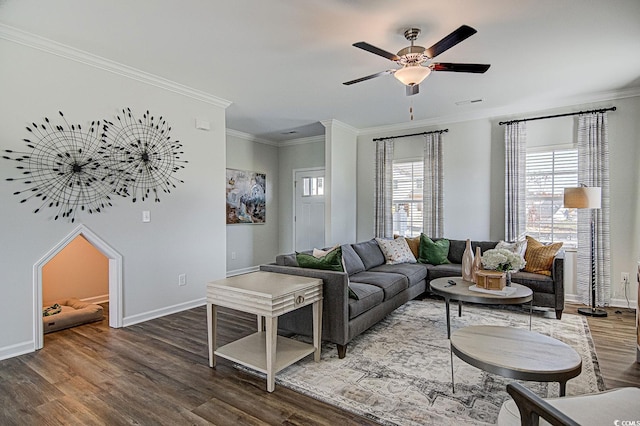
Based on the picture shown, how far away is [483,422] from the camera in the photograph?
2.01 metres

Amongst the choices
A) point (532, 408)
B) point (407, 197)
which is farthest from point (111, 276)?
point (407, 197)

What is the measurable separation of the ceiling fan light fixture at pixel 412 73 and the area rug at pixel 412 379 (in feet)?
7.80

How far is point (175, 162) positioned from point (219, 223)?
104cm

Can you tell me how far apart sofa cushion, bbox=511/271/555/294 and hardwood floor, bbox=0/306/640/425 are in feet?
1.90

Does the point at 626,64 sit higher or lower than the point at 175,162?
higher

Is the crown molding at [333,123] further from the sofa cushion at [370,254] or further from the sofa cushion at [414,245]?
the sofa cushion at [414,245]

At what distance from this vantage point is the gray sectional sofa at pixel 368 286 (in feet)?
9.46

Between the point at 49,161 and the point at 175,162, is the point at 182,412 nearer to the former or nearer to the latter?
the point at 49,161

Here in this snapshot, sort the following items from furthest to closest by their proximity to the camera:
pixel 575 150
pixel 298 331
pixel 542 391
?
pixel 575 150 < pixel 298 331 < pixel 542 391

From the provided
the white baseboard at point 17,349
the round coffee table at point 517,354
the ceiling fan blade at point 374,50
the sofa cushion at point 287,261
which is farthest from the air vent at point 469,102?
the white baseboard at point 17,349

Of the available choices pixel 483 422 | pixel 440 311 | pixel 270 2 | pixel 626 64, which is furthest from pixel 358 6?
pixel 440 311

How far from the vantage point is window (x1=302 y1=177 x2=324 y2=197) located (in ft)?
23.2

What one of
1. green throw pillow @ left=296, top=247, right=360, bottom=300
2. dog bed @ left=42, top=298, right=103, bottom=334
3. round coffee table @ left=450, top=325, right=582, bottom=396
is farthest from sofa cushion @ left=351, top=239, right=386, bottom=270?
dog bed @ left=42, top=298, right=103, bottom=334

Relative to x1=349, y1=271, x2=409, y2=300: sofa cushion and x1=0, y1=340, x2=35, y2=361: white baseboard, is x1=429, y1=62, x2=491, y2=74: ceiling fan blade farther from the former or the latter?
x1=0, y1=340, x2=35, y2=361: white baseboard
